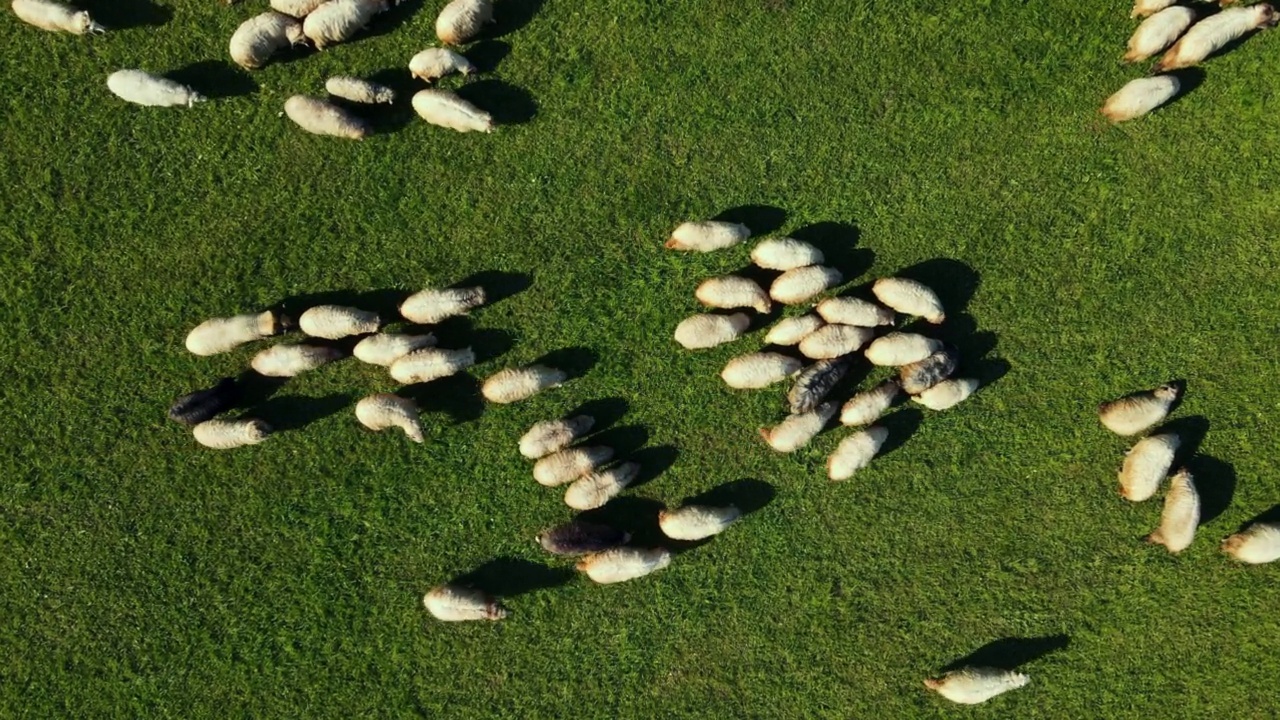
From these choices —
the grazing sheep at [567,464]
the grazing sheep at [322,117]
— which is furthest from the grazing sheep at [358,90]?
the grazing sheep at [567,464]

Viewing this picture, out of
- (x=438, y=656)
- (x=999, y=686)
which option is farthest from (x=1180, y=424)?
(x=438, y=656)

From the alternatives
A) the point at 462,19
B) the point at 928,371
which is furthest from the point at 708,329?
the point at 462,19

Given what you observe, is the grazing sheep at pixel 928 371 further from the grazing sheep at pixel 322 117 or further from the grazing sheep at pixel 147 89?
the grazing sheep at pixel 147 89

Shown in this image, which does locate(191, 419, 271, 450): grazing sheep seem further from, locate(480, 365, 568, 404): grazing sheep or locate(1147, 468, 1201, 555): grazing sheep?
locate(1147, 468, 1201, 555): grazing sheep

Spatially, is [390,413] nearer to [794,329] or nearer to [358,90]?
[358,90]

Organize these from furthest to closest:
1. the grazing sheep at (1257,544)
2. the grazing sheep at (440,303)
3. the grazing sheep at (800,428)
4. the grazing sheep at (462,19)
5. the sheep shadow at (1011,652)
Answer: the sheep shadow at (1011,652)
the grazing sheep at (1257,544)
the grazing sheep at (800,428)
the grazing sheep at (440,303)
the grazing sheep at (462,19)

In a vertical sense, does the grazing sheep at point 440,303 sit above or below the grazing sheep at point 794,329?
above

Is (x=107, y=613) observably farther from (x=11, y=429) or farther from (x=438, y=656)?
(x=438, y=656)
